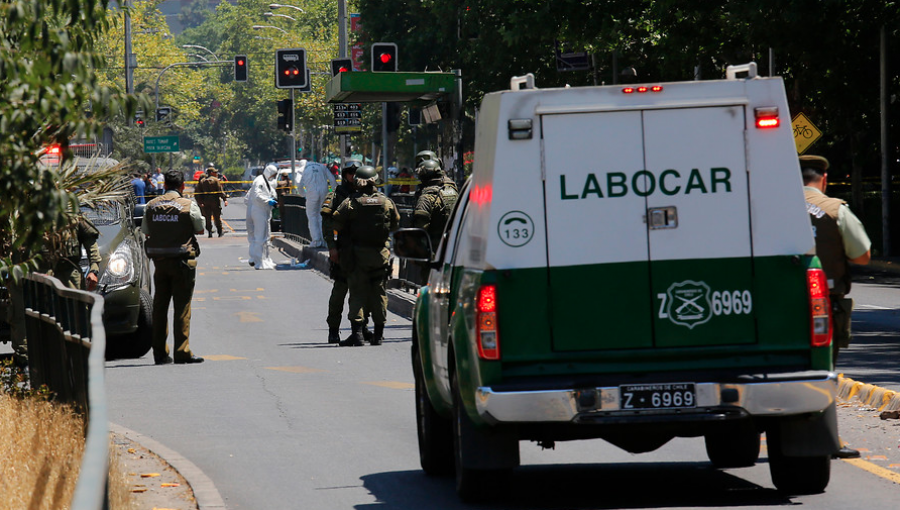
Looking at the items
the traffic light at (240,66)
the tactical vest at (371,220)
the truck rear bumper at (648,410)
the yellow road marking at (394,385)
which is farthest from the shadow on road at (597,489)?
the traffic light at (240,66)

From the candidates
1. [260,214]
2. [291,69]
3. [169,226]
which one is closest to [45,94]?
[169,226]

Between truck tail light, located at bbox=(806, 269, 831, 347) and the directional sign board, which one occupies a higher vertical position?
the directional sign board

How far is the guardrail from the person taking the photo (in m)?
4.79

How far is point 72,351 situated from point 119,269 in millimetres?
6285

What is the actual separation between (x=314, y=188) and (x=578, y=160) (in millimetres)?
23462

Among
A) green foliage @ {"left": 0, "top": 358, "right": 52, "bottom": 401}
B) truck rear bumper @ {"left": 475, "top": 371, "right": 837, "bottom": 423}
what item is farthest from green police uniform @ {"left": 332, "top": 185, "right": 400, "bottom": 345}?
truck rear bumper @ {"left": 475, "top": 371, "right": 837, "bottom": 423}

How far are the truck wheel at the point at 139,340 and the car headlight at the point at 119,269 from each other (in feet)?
1.05

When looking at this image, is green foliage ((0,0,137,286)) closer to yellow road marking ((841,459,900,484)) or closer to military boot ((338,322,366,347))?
yellow road marking ((841,459,900,484))

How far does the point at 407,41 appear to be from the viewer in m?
51.8

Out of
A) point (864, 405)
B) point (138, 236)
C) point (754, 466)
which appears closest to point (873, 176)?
point (138, 236)

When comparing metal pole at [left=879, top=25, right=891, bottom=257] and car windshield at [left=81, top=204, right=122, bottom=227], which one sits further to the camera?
metal pole at [left=879, top=25, right=891, bottom=257]

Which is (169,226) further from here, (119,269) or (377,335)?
(377,335)

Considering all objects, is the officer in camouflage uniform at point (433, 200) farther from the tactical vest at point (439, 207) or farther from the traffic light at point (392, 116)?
the traffic light at point (392, 116)

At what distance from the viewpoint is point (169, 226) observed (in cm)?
1545
